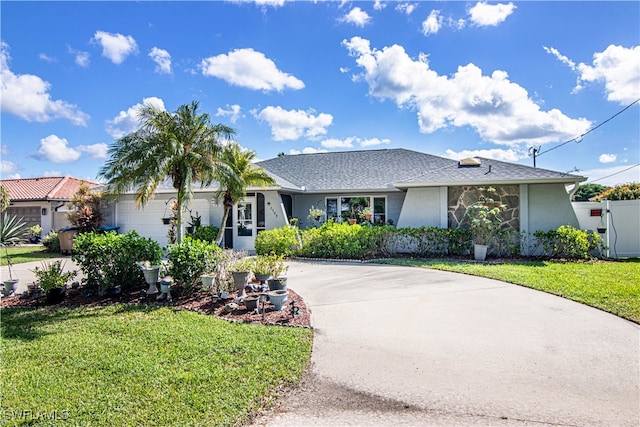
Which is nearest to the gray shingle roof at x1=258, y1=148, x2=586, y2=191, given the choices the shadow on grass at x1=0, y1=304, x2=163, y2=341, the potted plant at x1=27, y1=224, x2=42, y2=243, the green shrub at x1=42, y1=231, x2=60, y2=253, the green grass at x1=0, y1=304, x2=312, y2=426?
the shadow on grass at x1=0, y1=304, x2=163, y2=341

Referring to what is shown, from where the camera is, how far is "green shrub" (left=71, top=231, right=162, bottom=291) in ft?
22.7

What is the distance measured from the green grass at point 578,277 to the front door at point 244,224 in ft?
21.6

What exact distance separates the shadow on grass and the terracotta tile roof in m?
17.8

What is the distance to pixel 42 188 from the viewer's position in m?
23.9

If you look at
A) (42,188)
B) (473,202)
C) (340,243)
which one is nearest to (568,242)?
(473,202)

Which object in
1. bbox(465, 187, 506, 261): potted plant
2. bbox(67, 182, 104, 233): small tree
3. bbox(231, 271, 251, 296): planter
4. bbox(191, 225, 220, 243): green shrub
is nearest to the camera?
bbox(231, 271, 251, 296): planter

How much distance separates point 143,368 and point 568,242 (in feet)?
41.6

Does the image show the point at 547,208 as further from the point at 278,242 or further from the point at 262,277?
the point at 262,277

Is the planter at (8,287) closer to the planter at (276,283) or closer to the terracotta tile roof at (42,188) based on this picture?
the planter at (276,283)

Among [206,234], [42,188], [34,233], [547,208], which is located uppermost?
[42,188]

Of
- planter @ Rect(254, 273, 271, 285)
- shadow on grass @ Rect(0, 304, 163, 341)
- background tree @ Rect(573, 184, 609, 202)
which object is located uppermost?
background tree @ Rect(573, 184, 609, 202)

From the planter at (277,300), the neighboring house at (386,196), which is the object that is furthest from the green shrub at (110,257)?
the neighboring house at (386,196)

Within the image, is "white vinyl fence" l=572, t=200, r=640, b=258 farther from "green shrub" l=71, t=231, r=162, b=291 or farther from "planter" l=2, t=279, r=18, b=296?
"planter" l=2, t=279, r=18, b=296

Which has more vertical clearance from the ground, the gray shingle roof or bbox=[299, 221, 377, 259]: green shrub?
the gray shingle roof
